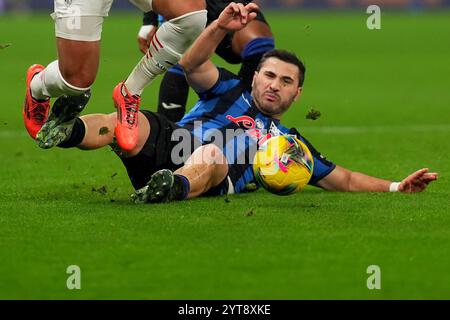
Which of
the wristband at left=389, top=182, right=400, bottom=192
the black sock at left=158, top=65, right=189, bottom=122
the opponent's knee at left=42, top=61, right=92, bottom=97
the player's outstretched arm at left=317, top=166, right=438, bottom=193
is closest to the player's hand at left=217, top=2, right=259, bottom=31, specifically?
the opponent's knee at left=42, top=61, right=92, bottom=97

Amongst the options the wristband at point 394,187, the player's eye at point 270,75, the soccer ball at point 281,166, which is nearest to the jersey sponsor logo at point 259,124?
the player's eye at point 270,75

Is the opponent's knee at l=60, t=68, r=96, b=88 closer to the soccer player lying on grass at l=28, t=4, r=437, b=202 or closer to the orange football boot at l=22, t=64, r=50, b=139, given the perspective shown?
the soccer player lying on grass at l=28, t=4, r=437, b=202

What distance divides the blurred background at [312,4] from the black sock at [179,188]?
3900 centimetres

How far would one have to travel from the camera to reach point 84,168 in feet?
30.7

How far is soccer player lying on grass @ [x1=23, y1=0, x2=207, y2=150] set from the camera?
21.1 ft

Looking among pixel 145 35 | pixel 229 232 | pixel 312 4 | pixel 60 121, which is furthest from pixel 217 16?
pixel 312 4

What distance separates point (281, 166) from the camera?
702cm

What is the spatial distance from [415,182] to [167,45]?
1.95 meters

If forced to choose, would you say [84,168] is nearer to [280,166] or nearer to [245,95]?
[245,95]

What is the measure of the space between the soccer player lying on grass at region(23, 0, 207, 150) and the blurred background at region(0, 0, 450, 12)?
1534 inches

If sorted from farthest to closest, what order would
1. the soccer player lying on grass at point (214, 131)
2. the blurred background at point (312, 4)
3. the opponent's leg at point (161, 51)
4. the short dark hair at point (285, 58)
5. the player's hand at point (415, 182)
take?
the blurred background at point (312, 4), the short dark hair at point (285, 58), the player's hand at point (415, 182), the soccer player lying on grass at point (214, 131), the opponent's leg at point (161, 51)

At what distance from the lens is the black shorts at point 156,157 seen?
7.21 meters

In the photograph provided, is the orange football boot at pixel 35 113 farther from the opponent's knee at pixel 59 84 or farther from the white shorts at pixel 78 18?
the white shorts at pixel 78 18
